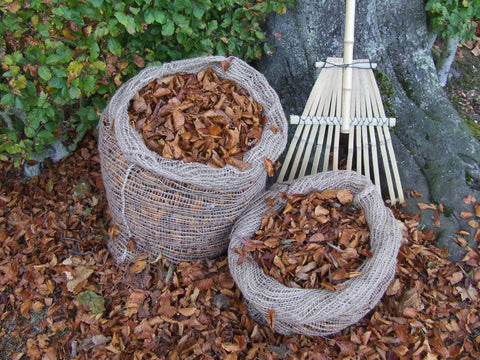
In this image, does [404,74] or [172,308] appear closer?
[172,308]

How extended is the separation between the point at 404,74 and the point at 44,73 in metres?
2.21

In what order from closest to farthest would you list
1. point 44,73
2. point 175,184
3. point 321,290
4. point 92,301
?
point 321,290
point 175,184
point 44,73
point 92,301

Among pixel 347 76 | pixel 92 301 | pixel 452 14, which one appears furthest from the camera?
pixel 452 14

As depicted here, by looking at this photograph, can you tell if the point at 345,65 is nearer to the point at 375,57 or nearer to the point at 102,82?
the point at 375,57

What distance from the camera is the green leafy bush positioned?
7.02 ft

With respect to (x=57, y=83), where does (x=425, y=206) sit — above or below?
below

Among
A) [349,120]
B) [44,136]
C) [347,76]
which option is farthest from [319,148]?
[44,136]

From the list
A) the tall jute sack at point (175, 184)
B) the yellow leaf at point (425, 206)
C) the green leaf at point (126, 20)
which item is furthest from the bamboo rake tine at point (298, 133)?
the green leaf at point (126, 20)

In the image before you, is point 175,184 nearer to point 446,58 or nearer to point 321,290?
point 321,290

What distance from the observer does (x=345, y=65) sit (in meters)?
2.37

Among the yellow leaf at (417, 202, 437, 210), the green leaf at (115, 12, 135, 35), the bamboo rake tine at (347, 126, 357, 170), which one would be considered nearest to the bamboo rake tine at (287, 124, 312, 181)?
the bamboo rake tine at (347, 126, 357, 170)

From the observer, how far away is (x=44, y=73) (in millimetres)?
2158

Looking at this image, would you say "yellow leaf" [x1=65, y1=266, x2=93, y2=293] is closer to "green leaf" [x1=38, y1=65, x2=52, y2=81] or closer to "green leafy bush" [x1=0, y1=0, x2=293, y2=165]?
"green leafy bush" [x1=0, y1=0, x2=293, y2=165]

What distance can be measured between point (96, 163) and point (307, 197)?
162cm
